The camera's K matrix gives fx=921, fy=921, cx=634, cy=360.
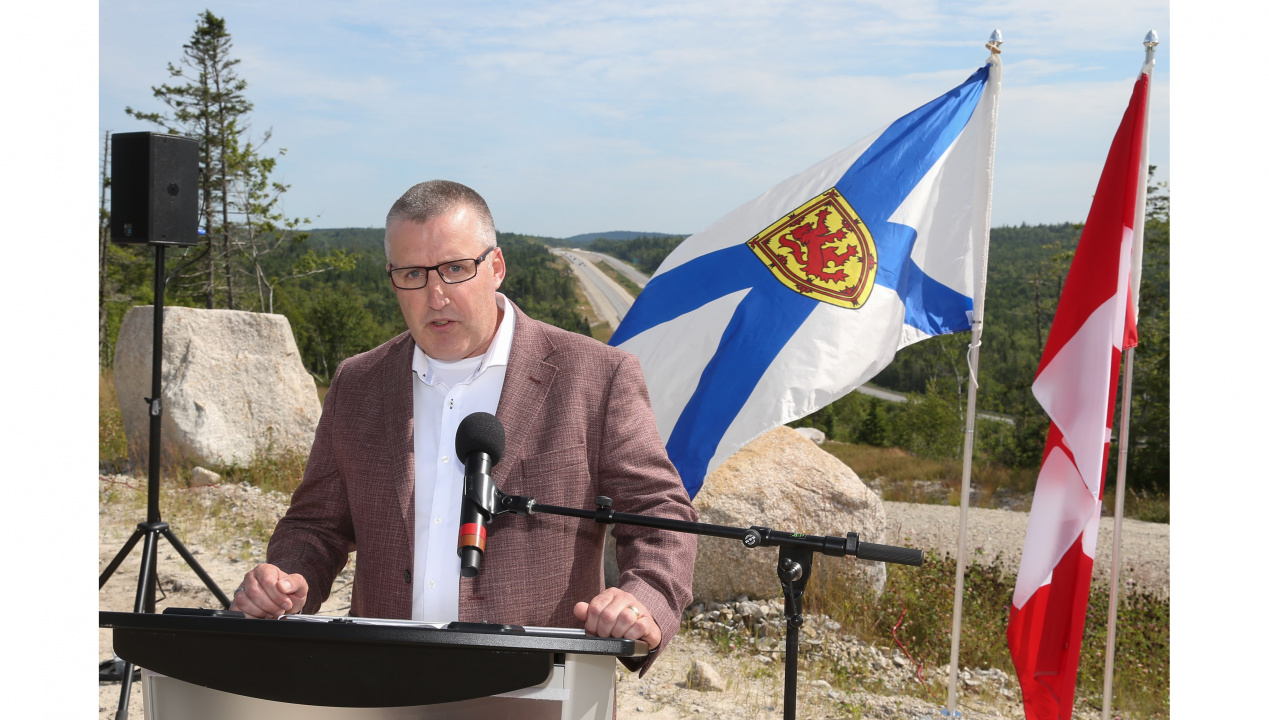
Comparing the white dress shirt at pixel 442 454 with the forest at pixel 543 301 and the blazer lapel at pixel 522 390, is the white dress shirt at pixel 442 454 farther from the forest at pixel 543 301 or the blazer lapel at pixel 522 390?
the forest at pixel 543 301

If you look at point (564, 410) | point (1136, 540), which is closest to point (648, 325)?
point (564, 410)

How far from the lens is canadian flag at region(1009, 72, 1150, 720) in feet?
11.8

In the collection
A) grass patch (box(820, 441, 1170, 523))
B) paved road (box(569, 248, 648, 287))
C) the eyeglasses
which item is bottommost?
grass patch (box(820, 441, 1170, 523))

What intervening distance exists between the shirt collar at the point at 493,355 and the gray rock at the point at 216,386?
8546 mm

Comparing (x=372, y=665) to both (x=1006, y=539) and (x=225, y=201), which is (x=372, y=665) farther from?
(x=225, y=201)

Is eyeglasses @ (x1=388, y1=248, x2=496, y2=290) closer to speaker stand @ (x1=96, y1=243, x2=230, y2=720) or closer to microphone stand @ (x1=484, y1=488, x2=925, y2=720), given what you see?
microphone stand @ (x1=484, y1=488, x2=925, y2=720)

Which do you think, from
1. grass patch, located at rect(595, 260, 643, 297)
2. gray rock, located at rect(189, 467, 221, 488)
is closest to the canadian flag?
gray rock, located at rect(189, 467, 221, 488)

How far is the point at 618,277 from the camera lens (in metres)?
75.0

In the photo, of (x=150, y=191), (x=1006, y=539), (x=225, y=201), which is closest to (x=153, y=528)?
(x=150, y=191)

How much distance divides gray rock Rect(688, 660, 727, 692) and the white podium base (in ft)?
12.1

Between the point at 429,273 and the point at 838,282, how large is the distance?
95.2 inches

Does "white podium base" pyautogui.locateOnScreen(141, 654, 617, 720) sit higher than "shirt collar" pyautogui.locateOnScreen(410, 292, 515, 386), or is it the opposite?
"shirt collar" pyautogui.locateOnScreen(410, 292, 515, 386)

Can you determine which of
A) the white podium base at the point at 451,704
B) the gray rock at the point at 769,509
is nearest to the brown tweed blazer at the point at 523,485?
the white podium base at the point at 451,704

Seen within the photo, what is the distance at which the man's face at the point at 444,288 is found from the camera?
2.12 m
